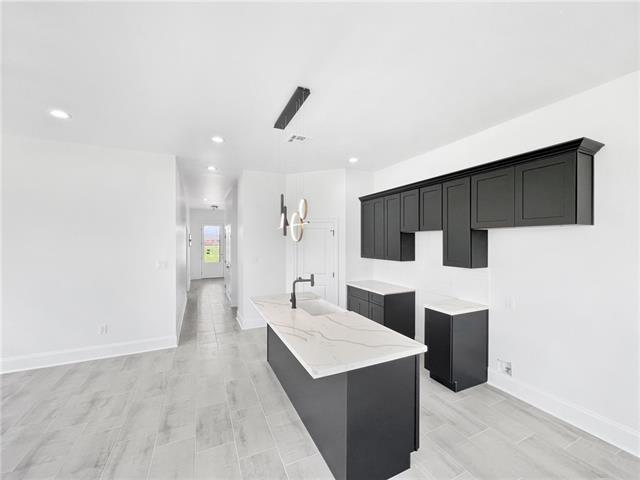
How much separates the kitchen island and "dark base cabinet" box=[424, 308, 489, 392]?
1.10m

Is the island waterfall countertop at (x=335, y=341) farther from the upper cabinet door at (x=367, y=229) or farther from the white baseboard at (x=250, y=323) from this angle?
the white baseboard at (x=250, y=323)

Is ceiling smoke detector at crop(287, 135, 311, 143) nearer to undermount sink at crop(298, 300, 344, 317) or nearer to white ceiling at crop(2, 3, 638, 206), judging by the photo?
white ceiling at crop(2, 3, 638, 206)

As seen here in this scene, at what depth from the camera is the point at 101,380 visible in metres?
3.15

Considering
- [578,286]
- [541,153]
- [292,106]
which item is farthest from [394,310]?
[292,106]

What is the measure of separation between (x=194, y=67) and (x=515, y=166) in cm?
289

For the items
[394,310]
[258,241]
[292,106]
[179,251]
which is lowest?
[394,310]

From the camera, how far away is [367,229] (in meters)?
4.85

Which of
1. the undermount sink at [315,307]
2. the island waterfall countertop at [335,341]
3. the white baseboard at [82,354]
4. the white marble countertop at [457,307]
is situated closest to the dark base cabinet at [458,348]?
the white marble countertop at [457,307]

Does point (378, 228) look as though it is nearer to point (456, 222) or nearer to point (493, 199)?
point (456, 222)

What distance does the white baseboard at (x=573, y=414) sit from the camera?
207 centimetres

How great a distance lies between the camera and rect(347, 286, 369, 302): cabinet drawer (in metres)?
4.38

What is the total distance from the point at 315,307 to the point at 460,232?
188cm

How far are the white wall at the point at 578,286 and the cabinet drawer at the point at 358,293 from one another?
1630 millimetres

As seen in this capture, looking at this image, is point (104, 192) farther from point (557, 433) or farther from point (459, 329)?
point (557, 433)
